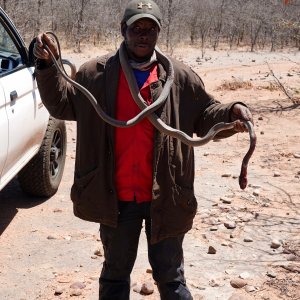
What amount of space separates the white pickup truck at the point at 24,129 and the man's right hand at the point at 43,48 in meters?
1.15

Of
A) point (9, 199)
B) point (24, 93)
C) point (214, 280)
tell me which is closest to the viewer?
point (214, 280)

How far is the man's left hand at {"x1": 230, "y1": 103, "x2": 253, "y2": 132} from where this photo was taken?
224 cm

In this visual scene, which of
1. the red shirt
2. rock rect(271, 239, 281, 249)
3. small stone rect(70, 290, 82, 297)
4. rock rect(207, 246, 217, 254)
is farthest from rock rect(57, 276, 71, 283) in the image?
rock rect(271, 239, 281, 249)

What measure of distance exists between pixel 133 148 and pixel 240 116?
18.6 inches

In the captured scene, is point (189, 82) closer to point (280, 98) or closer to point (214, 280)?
point (214, 280)

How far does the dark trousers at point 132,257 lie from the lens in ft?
7.93

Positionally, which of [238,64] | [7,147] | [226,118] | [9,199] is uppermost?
[226,118]

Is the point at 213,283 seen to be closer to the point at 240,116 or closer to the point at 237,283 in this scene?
the point at 237,283

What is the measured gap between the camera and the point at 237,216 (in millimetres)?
4301

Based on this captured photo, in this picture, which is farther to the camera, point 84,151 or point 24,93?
point 24,93

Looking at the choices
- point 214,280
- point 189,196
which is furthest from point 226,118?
point 214,280

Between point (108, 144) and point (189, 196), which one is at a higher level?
point (108, 144)

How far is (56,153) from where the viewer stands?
15.7 ft

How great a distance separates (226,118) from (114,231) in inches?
27.6
